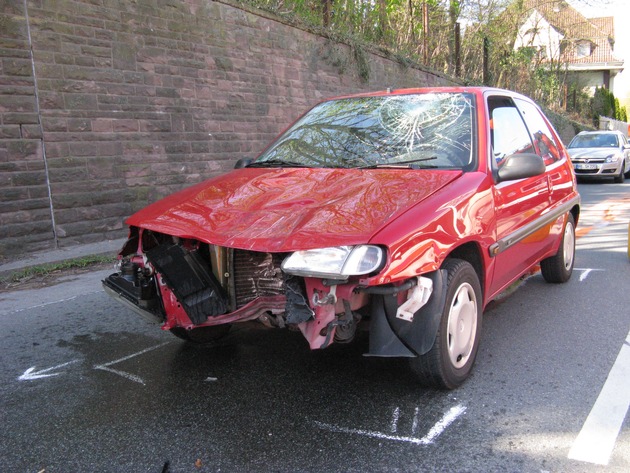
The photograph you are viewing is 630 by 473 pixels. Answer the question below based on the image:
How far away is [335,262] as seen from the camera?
2.79m

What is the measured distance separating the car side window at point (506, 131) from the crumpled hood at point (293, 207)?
75 cm

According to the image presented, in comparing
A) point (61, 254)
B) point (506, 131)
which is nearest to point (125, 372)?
point (506, 131)

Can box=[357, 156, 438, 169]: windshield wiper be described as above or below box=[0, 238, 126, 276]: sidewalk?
above

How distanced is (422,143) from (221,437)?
2.26 metres

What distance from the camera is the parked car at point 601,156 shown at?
17188 millimetres

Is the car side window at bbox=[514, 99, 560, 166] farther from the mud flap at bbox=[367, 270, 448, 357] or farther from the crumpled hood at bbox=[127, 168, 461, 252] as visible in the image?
the mud flap at bbox=[367, 270, 448, 357]

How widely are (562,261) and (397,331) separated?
10.8 ft

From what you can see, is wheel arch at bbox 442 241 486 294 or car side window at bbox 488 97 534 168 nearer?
wheel arch at bbox 442 241 486 294

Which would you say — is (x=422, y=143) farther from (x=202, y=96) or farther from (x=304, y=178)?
(x=202, y=96)

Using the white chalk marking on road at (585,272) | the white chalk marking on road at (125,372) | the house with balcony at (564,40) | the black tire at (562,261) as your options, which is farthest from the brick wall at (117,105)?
the house with balcony at (564,40)

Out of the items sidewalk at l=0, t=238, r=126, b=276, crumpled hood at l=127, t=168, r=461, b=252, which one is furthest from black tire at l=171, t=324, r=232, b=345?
sidewalk at l=0, t=238, r=126, b=276

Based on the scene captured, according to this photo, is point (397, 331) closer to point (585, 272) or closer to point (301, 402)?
point (301, 402)

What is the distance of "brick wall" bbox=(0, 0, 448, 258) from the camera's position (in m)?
7.58

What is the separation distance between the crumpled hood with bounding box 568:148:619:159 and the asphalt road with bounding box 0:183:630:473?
1397cm
